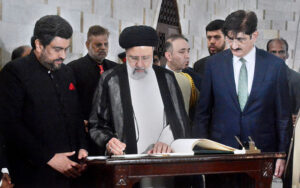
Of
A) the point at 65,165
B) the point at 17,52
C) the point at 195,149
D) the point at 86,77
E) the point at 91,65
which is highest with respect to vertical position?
the point at 17,52

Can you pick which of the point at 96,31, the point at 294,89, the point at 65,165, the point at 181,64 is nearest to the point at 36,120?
the point at 65,165

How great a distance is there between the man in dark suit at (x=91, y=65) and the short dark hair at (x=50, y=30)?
131cm

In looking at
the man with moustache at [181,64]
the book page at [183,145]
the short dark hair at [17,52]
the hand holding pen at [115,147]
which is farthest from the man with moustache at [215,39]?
the hand holding pen at [115,147]

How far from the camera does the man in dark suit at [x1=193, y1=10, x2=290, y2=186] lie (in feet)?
13.4

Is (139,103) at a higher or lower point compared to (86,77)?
lower

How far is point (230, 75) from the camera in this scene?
4148 millimetres

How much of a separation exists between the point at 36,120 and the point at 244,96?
1587 mm

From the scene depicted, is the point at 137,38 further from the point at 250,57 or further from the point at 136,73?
the point at 250,57

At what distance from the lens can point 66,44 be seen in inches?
155

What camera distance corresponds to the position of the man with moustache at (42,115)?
3.70 meters

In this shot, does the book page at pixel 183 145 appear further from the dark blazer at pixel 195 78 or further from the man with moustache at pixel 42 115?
the dark blazer at pixel 195 78

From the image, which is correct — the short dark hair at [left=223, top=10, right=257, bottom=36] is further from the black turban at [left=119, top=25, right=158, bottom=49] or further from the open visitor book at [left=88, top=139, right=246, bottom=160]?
the open visitor book at [left=88, top=139, right=246, bottom=160]

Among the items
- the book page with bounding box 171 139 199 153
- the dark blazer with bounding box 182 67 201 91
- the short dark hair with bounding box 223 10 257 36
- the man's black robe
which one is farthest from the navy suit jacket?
the dark blazer with bounding box 182 67 201 91

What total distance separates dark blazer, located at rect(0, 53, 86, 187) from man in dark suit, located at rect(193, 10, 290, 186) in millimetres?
1031
